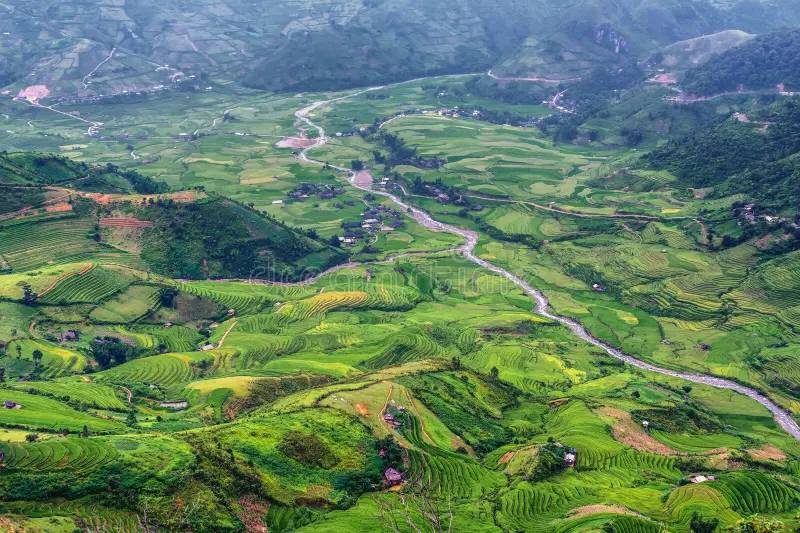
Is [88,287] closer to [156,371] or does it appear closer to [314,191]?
[156,371]

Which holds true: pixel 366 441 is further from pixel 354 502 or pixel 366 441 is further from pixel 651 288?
pixel 651 288

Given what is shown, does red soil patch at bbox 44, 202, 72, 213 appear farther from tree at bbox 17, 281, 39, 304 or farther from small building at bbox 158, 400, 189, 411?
small building at bbox 158, 400, 189, 411

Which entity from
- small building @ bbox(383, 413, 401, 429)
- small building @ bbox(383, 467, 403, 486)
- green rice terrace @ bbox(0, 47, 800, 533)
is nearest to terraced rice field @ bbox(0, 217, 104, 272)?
green rice terrace @ bbox(0, 47, 800, 533)

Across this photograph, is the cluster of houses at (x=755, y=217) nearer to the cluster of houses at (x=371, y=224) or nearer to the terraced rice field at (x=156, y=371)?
the cluster of houses at (x=371, y=224)

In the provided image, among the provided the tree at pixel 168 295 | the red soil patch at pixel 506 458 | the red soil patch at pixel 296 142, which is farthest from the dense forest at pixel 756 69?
the red soil patch at pixel 506 458

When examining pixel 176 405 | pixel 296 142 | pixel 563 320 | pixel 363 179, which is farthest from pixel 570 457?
pixel 296 142
